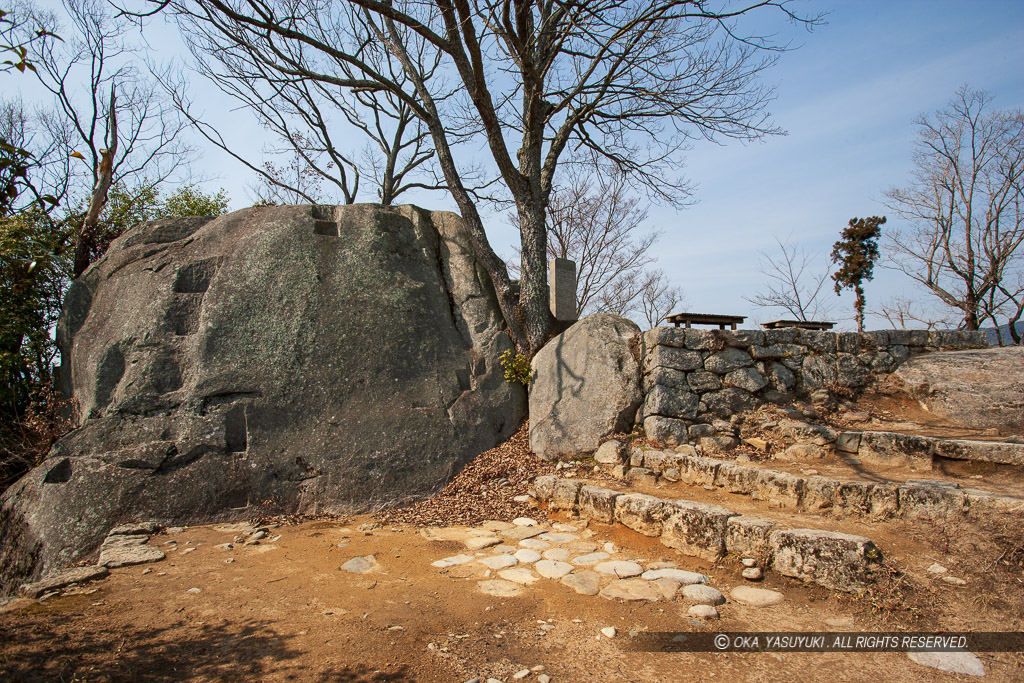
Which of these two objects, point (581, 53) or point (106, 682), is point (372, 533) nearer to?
point (106, 682)

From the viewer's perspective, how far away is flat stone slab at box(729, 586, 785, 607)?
338 cm

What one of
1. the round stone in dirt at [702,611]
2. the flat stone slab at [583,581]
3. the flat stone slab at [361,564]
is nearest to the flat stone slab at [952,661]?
the round stone in dirt at [702,611]

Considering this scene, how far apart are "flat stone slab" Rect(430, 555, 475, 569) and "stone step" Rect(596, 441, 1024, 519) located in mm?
2084

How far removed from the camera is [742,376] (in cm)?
649

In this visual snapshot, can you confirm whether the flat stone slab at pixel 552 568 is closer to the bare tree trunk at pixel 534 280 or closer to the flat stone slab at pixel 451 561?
the flat stone slab at pixel 451 561

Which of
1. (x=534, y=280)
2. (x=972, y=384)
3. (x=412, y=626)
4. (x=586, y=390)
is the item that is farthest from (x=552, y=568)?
(x=972, y=384)

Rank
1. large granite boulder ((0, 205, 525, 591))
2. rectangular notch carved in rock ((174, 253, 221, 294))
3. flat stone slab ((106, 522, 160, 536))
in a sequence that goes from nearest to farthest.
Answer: flat stone slab ((106, 522, 160, 536))
large granite boulder ((0, 205, 525, 591))
rectangular notch carved in rock ((174, 253, 221, 294))

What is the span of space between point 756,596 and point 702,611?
43 cm

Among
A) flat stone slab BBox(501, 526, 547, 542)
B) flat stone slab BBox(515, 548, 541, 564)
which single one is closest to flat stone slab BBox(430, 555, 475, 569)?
flat stone slab BBox(515, 548, 541, 564)

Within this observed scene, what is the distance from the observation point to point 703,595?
137 inches

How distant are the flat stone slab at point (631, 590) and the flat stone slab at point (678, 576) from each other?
10cm

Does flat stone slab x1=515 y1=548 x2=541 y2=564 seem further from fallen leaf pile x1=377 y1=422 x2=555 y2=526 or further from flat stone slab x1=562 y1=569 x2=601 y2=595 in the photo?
fallen leaf pile x1=377 y1=422 x2=555 y2=526

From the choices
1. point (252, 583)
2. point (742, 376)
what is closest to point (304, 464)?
point (252, 583)

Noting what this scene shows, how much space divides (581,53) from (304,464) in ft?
24.1
